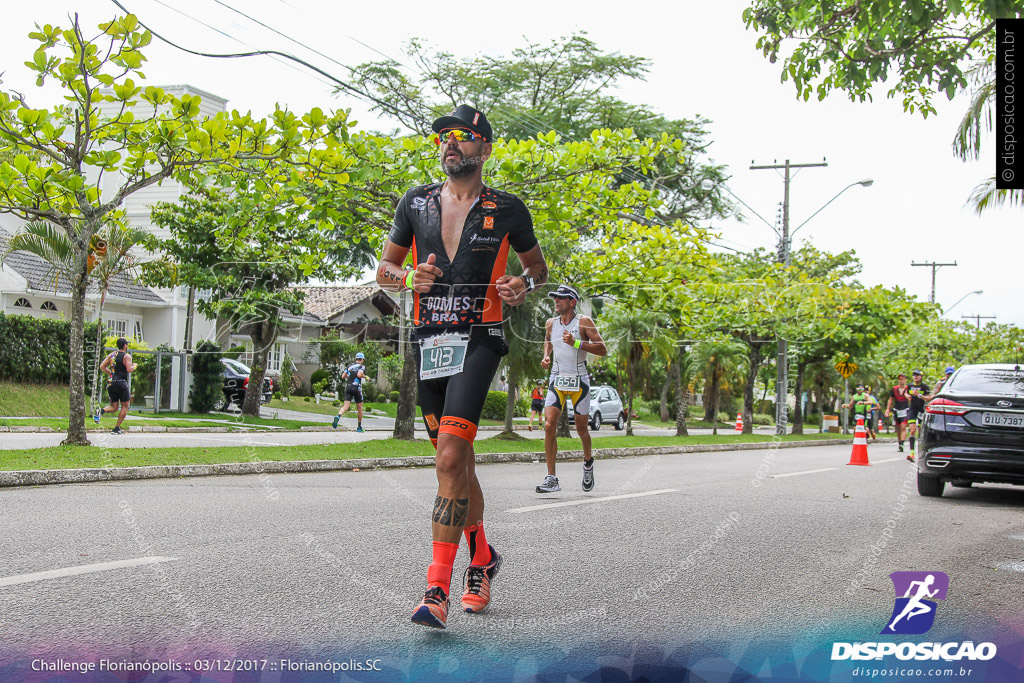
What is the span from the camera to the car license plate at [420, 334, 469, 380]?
4.01 m

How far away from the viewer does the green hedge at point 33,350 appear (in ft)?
71.6

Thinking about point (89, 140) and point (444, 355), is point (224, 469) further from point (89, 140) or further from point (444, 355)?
point (444, 355)

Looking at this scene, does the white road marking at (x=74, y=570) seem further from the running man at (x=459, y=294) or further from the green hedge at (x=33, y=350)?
Answer: the green hedge at (x=33, y=350)

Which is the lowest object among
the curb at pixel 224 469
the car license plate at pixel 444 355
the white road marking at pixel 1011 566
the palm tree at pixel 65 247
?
the curb at pixel 224 469

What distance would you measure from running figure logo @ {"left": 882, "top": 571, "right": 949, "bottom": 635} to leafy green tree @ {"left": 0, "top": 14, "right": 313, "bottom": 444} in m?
8.06

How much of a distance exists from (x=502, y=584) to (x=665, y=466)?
10.1 m

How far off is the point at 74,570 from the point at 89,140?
7.70 meters

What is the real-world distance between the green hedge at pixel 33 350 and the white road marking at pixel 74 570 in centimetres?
1847

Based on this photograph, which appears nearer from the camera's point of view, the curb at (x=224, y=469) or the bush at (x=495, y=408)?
the curb at (x=224, y=469)

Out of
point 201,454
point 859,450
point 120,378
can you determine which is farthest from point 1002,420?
point 120,378

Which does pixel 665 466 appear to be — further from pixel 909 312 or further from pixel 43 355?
pixel 909 312

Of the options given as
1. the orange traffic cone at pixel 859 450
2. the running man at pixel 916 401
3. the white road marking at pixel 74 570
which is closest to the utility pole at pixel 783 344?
the running man at pixel 916 401

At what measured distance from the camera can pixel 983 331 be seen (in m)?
69.6

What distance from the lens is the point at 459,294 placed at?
13.3 ft
